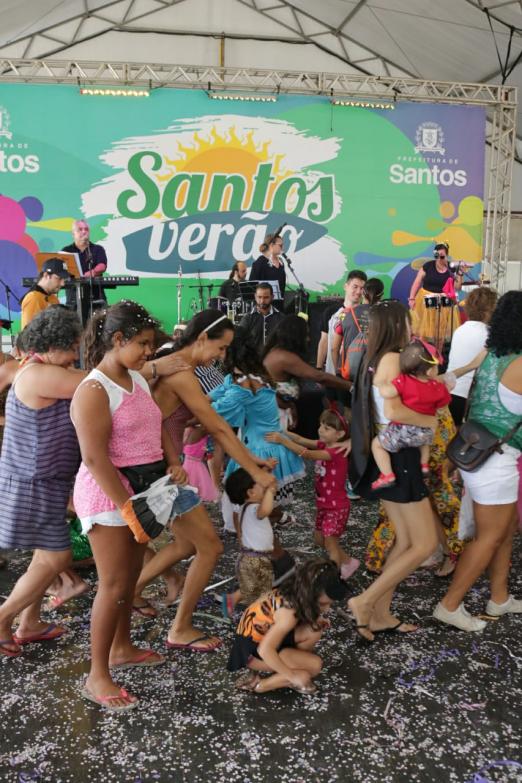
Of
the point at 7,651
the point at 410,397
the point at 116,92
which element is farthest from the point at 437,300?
the point at 116,92

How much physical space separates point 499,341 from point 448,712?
166 centimetres

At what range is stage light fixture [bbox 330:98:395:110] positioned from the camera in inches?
445

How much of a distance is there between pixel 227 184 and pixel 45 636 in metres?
9.42

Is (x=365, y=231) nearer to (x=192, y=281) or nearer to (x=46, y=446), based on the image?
(x=192, y=281)

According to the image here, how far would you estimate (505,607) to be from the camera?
3.44 metres

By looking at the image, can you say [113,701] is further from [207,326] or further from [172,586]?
[207,326]

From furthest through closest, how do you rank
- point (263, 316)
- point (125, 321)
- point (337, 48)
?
point (337, 48) < point (263, 316) < point (125, 321)

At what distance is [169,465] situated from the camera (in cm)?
291

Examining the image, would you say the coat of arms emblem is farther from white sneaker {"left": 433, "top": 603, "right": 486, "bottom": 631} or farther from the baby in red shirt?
white sneaker {"left": 433, "top": 603, "right": 486, "bottom": 631}

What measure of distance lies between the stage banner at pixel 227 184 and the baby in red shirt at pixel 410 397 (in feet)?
27.7

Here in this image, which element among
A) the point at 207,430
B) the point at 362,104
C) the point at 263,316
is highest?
the point at 362,104

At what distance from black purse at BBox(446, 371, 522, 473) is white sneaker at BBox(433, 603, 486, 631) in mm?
732

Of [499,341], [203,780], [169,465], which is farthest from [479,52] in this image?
[203,780]

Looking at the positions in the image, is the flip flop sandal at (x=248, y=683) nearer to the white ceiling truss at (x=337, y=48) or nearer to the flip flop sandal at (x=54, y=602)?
the flip flop sandal at (x=54, y=602)
